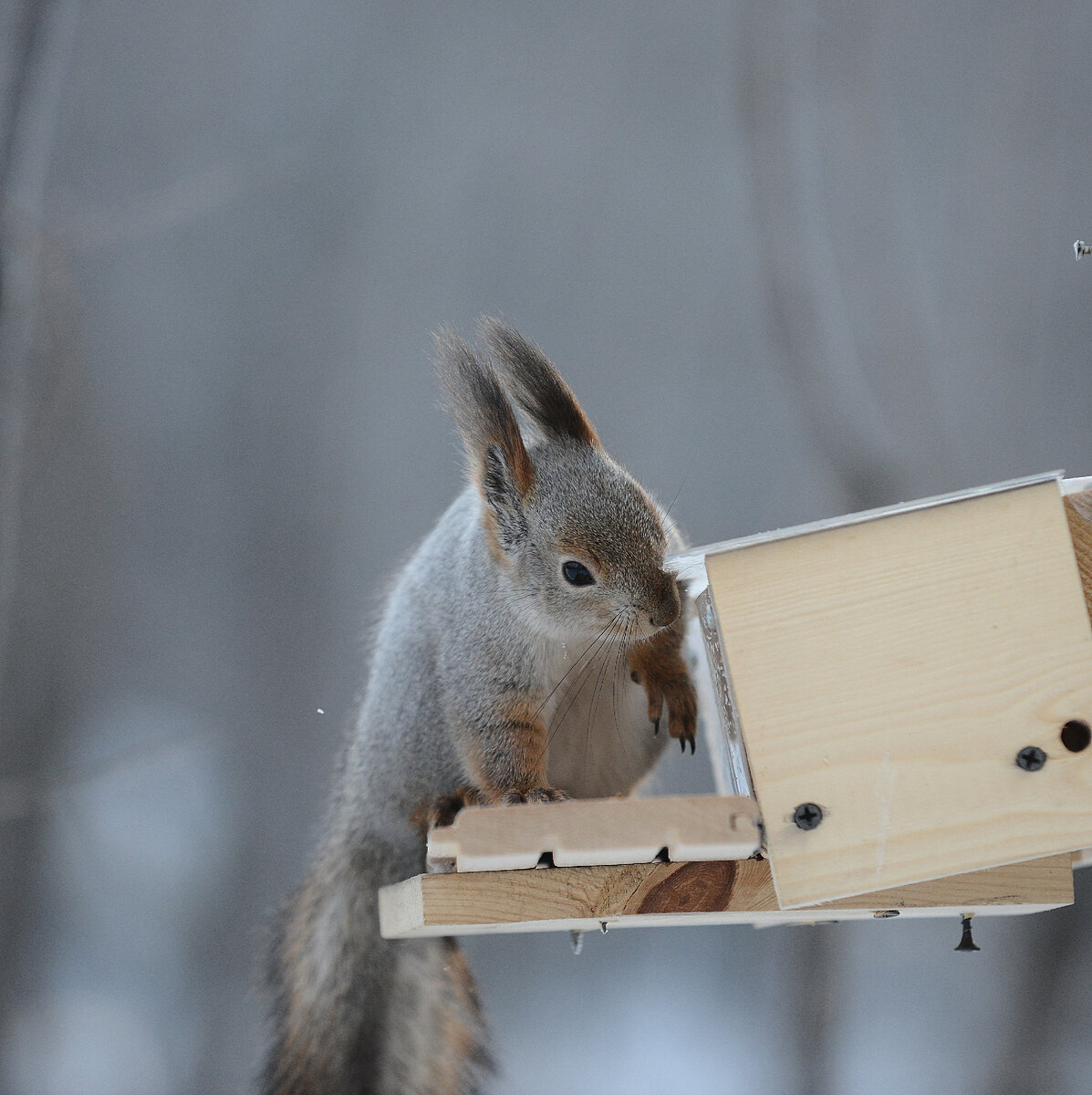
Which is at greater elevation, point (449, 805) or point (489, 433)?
point (489, 433)

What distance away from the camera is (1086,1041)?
2098 mm

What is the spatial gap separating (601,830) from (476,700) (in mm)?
338

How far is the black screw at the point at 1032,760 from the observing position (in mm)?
843

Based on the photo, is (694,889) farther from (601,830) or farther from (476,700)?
(476,700)

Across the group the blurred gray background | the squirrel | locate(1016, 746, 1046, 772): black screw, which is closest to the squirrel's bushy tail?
the squirrel

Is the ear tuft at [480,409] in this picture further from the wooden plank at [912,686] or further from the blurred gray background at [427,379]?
the blurred gray background at [427,379]

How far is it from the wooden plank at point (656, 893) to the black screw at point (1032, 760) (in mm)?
178

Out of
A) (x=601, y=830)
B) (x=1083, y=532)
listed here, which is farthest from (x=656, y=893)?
(x=1083, y=532)

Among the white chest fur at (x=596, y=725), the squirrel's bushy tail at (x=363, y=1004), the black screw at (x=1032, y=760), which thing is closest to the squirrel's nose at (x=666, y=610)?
the white chest fur at (x=596, y=725)

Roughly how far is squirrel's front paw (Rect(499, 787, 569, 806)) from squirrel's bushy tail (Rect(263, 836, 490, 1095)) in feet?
1.30

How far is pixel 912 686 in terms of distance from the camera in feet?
2.83

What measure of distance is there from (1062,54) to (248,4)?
5.94 feet

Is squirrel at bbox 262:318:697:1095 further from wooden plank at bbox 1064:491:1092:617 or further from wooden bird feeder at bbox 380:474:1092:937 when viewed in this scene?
wooden plank at bbox 1064:491:1092:617

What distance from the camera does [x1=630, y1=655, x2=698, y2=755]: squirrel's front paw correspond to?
3.97 feet
